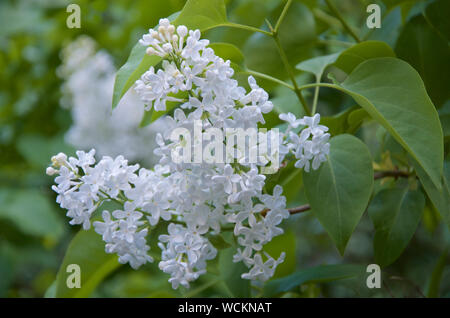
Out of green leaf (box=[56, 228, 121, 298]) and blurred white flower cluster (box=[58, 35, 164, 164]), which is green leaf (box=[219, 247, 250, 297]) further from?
blurred white flower cluster (box=[58, 35, 164, 164])

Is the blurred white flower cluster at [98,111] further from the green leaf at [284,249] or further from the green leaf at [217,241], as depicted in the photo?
the green leaf at [217,241]

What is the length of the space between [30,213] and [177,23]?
47.4 inches

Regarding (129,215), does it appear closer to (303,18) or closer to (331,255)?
(303,18)

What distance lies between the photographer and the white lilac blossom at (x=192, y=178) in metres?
0.55

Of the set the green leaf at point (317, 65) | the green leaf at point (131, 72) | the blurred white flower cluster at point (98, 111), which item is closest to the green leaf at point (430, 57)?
the green leaf at point (317, 65)

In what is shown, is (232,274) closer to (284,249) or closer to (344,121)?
(284,249)

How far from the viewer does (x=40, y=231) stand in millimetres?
Answer: 1575

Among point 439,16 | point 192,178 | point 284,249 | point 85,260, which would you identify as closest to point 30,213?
point 85,260

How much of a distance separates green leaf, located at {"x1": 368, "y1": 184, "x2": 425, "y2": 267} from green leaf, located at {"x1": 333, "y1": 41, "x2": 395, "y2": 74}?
206 mm

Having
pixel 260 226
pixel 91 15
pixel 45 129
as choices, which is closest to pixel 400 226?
pixel 260 226

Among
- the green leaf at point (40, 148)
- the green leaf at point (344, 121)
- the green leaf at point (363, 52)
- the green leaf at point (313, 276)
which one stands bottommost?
the green leaf at point (313, 276)

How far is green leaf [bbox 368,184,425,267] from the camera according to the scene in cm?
72

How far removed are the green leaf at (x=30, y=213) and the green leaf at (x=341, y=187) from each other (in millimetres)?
1169

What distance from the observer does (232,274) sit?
0.88 metres
